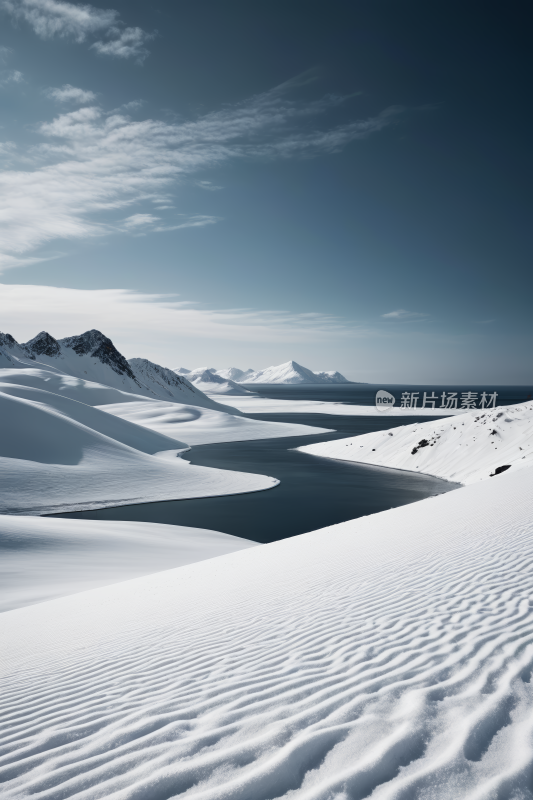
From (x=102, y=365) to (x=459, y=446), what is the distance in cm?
13475

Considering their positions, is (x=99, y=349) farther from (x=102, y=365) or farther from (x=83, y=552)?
(x=83, y=552)

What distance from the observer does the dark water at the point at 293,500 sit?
58.6 feet

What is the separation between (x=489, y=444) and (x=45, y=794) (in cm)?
2998

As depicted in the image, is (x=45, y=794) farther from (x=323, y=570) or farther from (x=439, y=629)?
(x=323, y=570)

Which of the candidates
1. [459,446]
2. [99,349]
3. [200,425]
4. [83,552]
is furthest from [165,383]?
[83,552]

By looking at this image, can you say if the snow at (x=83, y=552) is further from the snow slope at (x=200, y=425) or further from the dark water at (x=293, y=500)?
the snow slope at (x=200, y=425)

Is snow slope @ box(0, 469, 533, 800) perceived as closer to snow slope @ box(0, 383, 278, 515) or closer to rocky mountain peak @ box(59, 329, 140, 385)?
snow slope @ box(0, 383, 278, 515)

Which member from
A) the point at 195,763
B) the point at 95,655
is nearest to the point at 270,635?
the point at 95,655

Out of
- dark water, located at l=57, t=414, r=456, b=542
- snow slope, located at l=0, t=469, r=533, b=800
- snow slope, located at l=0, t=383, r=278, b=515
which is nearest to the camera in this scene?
snow slope, located at l=0, t=469, r=533, b=800

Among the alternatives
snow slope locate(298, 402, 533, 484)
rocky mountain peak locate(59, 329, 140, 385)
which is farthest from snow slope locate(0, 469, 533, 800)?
rocky mountain peak locate(59, 329, 140, 385)

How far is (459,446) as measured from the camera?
29859mm

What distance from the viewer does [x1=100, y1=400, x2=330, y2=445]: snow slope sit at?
50906 mm

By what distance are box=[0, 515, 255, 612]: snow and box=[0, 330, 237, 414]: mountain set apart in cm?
11413

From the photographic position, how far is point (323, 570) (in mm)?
7762
